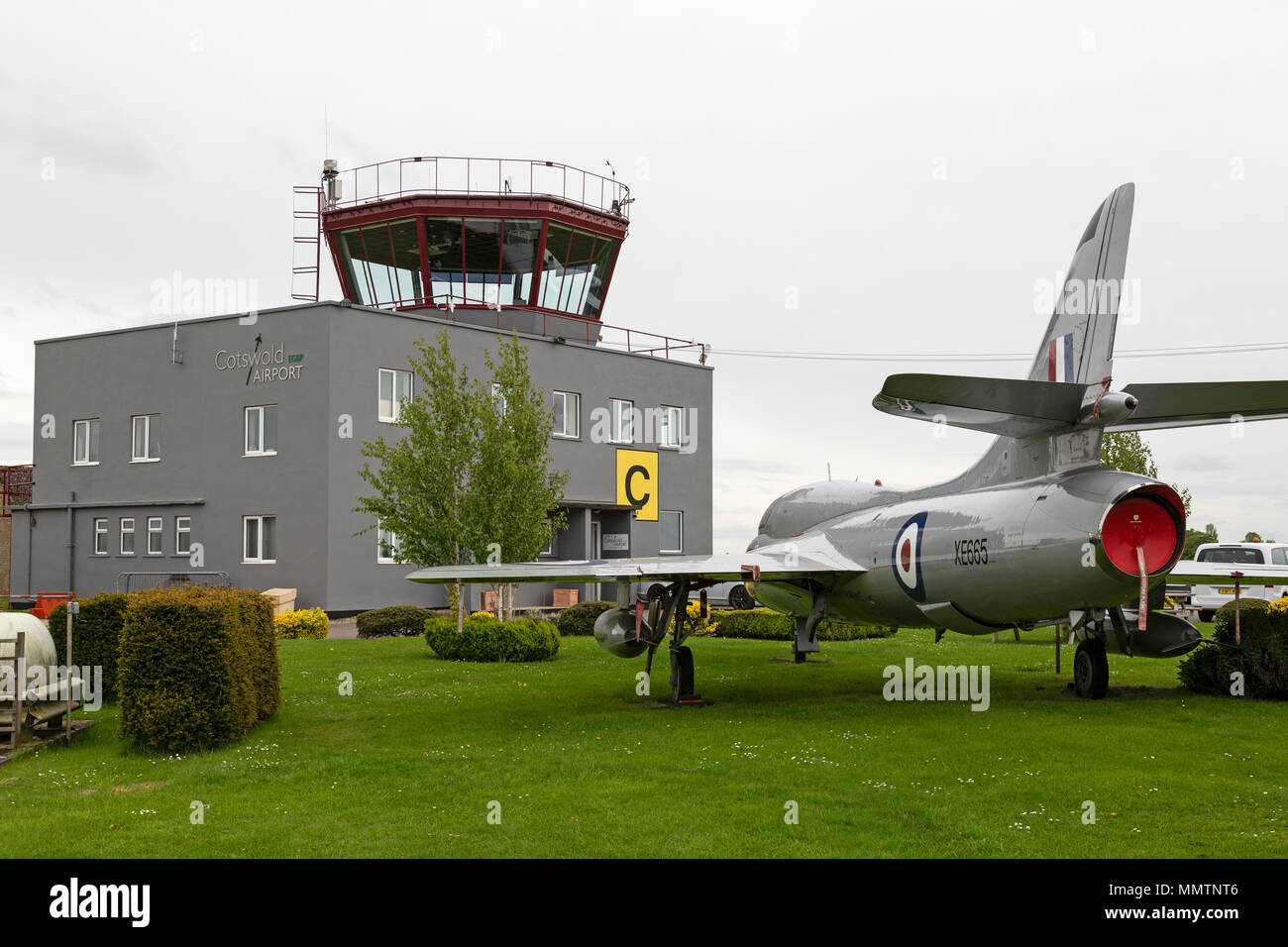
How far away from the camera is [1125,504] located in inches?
452

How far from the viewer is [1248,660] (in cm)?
1502

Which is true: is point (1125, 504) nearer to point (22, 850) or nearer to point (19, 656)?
point (22, 850)

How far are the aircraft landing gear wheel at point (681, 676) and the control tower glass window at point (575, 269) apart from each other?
2496cm

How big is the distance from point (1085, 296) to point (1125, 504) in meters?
2.79

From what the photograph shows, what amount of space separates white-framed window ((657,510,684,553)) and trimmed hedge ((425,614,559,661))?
19901 mm

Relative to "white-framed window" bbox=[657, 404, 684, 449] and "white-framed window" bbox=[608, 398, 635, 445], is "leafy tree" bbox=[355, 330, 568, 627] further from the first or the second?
"white-framed window" bbox=[657, 404, 684, 449]

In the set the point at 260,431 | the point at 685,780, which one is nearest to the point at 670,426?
the point at 260,431

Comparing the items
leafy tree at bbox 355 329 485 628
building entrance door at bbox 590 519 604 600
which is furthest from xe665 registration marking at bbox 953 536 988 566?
building entrance door at bbox 590 519 604 600

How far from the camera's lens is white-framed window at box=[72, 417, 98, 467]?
38125mm

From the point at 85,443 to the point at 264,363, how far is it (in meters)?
9.30

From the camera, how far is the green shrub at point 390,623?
2908 cm

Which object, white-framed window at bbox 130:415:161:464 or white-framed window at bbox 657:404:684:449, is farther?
white-framed window at bbox 657:404:684:449

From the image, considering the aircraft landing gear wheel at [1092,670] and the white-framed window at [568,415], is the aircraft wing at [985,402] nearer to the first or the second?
the aircraft landing gear wheel at [1092,670]
